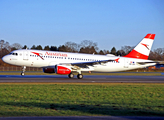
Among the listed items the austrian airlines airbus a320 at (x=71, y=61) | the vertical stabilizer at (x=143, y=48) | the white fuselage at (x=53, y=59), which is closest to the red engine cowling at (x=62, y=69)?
the austrian airlines airbus a320 at (x=71, y=61)

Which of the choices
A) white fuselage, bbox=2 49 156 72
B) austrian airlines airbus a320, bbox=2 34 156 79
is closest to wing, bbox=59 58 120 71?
austrian airlines airbus a320, bbox=2 34 156 79

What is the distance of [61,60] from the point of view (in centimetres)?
3453

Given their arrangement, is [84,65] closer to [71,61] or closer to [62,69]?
[71,61]

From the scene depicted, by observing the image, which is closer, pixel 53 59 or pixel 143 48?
pixel 53 59

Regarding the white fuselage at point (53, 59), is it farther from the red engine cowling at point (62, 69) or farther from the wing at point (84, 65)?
the red engine cowling at point (62, 69)

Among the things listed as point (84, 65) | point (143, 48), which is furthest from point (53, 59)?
point (143, 48)

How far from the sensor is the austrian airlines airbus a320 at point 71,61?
33625 mm

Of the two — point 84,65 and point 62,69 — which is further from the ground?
point 84,65

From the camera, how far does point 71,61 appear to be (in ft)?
115

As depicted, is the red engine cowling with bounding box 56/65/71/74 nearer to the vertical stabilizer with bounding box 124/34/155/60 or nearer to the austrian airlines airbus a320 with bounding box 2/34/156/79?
the austrian airlines airbus a320 with bounding box 2/34/156/79

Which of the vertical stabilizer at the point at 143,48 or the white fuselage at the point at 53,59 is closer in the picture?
the white fuselage at the point at 53,59

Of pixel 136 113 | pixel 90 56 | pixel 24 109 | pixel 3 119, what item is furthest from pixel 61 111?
pixel 90 56

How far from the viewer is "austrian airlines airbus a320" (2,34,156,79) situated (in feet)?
110

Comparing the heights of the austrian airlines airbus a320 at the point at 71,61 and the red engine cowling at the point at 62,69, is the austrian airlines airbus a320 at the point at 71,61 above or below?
above
